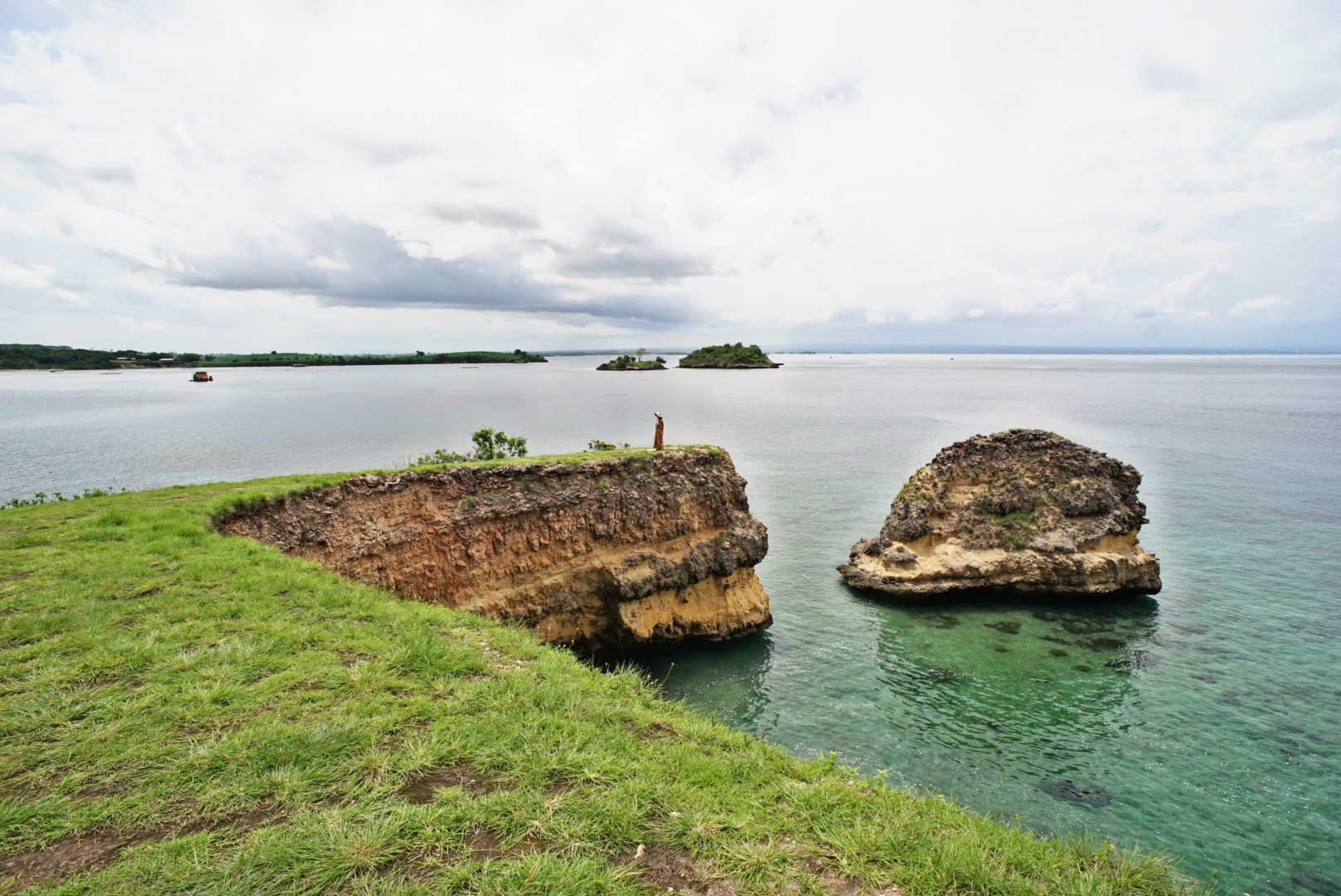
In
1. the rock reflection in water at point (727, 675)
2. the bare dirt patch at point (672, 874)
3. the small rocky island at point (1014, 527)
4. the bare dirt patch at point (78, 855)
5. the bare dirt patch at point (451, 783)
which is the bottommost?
the rock reflection in water at point (727, 675)

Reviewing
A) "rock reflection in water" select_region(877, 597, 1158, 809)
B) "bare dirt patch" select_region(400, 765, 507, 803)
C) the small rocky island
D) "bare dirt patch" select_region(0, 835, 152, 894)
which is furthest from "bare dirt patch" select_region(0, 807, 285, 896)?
the small rocky island

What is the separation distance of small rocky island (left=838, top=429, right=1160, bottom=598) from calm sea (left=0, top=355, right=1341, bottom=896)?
3.91 ft

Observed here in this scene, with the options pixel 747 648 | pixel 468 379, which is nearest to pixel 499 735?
pixel 747 648

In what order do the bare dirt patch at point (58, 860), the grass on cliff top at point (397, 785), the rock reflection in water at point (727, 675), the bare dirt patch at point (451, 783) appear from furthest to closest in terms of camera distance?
the rock reflection in water at point (727, 675) < the bare dirt patch at point (451, 783) < the grass on cliff top at point (397, 785) < the bare dirt patch at point (58, 860)

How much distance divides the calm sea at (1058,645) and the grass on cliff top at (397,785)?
11.9 feet

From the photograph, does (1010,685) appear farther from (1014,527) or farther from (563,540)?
(563,540)

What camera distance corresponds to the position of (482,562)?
19484 millimetres

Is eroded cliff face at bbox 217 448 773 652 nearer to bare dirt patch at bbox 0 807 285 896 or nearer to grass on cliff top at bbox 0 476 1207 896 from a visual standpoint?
grass on cliff top at bbox 0 476 1207 896

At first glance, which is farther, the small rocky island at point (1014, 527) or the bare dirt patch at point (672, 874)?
the small rocky island at point (1014, 527)

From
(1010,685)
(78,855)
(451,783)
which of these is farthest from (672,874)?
(1010,685)

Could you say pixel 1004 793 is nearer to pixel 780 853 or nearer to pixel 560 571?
pixel 780 853

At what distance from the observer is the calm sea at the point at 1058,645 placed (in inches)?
538

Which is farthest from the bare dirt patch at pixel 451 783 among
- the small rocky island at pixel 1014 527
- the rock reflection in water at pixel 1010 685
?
the small rocky island at pixel 1014 527

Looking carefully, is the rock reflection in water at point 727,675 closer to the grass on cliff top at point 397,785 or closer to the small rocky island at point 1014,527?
the small rocky island at point 1014,527
